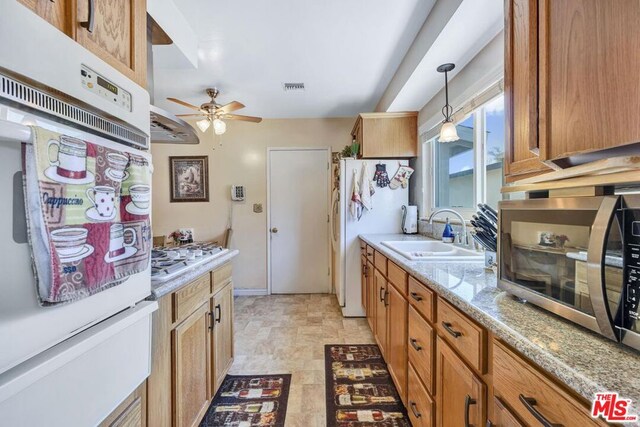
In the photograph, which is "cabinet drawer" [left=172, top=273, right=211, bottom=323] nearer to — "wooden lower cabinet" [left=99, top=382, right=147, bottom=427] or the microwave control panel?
"wooden lower cabinet" [left=99, top=382, right=147, bottom=427]

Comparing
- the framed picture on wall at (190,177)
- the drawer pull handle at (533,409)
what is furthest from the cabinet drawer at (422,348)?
the framed picture on wall at (190,177)

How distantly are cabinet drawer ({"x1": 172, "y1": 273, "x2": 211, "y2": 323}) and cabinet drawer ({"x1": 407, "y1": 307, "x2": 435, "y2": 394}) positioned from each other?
3.49ft

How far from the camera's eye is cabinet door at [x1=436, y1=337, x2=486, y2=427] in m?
0.88

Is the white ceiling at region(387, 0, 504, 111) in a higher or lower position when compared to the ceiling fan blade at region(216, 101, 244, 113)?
higher

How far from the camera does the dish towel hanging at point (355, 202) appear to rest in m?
2.93

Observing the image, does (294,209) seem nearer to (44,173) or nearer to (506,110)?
(506,110)

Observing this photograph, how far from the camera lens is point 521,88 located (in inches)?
39.6

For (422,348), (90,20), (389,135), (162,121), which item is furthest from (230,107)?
(422,348)

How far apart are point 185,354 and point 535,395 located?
127 centimetres

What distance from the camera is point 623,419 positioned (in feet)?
1.46

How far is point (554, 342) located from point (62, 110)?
1.18 m

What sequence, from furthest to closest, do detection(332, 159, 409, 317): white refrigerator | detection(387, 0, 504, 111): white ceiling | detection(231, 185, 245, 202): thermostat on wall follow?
detection(231, 185, 245, 202): thermostat on wall → detection(332, 159, 409, 317): white refrigerator → detection(387, 0, 504, 111): white ceiling

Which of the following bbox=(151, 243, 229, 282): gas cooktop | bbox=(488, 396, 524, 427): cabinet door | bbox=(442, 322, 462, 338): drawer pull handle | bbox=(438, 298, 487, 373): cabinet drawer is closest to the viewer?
bbox=(488, 396, 524, 427): cabinet door

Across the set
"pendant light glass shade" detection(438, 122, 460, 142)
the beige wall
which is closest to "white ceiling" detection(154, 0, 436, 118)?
the beige wall
